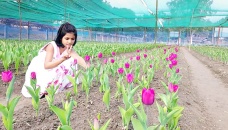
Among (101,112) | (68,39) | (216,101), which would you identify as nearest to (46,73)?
(68,39)

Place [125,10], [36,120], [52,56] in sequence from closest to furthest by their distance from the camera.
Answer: [36,120] < [52,56] < [125,10]

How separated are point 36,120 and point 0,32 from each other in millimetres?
24333

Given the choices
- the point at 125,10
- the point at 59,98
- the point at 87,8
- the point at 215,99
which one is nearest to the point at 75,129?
the point at 59,98

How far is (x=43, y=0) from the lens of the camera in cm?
1445

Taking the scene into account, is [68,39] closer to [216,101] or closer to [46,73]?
[46,73]

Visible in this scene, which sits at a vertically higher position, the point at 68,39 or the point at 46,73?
the point at 68,39

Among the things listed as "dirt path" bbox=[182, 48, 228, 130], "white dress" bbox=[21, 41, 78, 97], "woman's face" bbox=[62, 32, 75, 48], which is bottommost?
"dirt path" bbox=[182, 48, 228, 130]

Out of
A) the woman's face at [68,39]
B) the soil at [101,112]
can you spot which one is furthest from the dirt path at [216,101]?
the woman's face at [68,39]

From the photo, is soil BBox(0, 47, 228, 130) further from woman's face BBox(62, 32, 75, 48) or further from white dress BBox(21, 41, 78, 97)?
woman's face BBox(62, 32, 75, 48)

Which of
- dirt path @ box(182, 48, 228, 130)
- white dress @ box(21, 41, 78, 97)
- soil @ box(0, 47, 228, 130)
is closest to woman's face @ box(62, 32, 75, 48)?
white dress @ box(21, 41, 78, 97)

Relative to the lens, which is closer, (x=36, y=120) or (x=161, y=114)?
(x=161, y=114)

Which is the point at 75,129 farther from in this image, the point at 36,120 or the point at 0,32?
the point at 0,32

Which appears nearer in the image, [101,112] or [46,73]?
[101,112]

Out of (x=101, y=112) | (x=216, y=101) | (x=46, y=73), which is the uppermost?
(x=46, y=73)
